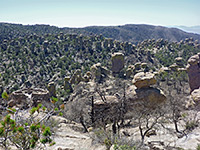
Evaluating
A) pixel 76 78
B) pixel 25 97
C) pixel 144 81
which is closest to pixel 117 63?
pixel 76 78

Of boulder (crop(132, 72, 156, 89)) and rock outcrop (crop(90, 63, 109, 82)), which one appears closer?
boulder (crop(132, 72, 156, 89))

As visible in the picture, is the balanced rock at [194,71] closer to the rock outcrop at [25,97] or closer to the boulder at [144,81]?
the boulder at [144,81]

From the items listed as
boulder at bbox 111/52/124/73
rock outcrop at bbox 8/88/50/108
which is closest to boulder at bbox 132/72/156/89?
rock outcrop at bbox 8/88/50/108

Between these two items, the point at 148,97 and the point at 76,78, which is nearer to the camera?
the point at 148,97

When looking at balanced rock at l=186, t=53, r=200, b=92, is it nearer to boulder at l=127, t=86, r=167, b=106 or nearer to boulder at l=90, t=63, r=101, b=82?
boulder at l=127, t=86, r=167, b=106

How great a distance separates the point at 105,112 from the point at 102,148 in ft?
24.4

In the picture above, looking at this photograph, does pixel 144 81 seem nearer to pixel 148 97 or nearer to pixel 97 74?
pixel 148 97

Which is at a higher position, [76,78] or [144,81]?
[144,81]

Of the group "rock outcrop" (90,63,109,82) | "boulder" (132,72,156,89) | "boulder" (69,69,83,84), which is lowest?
"boulder" (69,69,83,84)

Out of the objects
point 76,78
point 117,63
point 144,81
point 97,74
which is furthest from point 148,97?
point 117,63

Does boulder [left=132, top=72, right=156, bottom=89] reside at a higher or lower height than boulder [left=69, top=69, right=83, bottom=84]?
higher

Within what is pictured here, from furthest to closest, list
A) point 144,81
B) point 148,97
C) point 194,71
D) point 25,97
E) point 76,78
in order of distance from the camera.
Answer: point 76,78, point 194,71, point 25,97, point 144,81, point 148,97

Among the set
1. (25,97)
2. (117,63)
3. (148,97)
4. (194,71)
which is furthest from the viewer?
(117,63)

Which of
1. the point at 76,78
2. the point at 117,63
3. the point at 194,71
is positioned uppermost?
the point at 194,71
